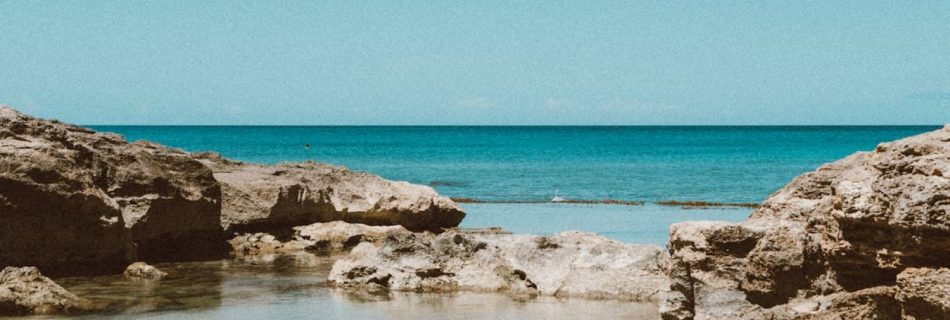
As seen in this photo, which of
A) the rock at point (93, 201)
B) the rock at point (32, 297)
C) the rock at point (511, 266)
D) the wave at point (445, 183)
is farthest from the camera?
the wave at point (445, 183)

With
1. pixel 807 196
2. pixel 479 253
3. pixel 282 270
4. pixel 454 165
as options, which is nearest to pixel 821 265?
pixel 807 196

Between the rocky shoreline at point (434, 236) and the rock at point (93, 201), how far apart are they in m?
0.03

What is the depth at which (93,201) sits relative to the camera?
1535 cm

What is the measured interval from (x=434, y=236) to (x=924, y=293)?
26.8 feet

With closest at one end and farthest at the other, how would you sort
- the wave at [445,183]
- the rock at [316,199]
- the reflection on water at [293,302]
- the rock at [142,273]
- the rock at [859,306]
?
the rock at [859,306] → the reflection on water at [293,302] → the rock at [142,273] → the rock at [316,199] → the wave at [445,183]

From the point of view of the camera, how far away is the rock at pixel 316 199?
19.3m

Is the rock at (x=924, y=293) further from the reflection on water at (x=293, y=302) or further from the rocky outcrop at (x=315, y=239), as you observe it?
the rocky outcrop at (x=315, y=239)

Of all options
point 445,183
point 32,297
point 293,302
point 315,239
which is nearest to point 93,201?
point 32,297

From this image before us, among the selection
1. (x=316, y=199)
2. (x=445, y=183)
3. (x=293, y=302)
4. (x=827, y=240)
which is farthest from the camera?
(x=445, y=183)

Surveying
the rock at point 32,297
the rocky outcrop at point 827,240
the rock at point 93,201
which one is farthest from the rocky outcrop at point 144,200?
the rocky outcrop at point 827,240

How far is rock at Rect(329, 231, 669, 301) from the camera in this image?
13.1m

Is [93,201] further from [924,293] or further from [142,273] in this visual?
[924,293]

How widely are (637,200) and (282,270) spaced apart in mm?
19476

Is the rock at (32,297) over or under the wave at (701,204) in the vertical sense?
over
